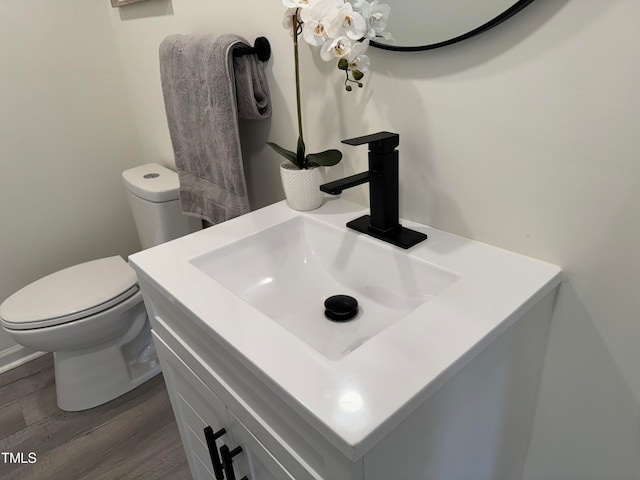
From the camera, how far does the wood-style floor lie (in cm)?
143

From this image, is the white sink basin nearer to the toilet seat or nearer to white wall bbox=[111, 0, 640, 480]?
white wall bbox=[111, 0, 640, 480]

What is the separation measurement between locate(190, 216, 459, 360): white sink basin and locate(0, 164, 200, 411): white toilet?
0.74 m

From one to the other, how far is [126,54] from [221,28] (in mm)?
812

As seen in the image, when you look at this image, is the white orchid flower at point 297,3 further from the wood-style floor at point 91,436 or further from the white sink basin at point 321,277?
the wood-style floor at point 91,436

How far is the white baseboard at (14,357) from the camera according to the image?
6.21ft

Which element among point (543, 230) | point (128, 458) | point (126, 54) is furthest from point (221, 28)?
point (128, 458)

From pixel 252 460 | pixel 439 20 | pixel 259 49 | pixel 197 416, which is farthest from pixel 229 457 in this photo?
pixel 259 49

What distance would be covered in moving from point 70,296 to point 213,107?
0.90 meters

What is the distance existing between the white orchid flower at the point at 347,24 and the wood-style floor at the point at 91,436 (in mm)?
1365

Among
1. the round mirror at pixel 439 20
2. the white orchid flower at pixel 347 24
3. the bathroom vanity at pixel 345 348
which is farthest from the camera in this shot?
the white orchid flower at pixel 347 24

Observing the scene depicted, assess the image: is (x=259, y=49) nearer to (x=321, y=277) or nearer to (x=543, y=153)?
(x=321, y=277)

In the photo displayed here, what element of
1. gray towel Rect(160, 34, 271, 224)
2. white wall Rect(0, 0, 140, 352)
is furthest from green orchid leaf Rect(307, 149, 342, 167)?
white wall Rect(0, 0, 140, 352)

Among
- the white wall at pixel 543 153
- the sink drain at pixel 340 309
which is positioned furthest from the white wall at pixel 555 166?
the sink drain at pixel 340 309

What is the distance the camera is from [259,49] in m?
1.11
